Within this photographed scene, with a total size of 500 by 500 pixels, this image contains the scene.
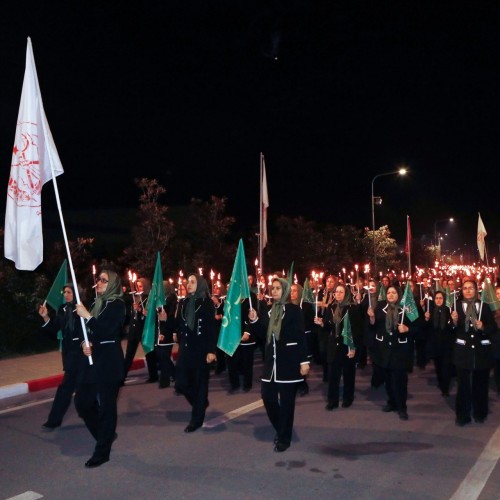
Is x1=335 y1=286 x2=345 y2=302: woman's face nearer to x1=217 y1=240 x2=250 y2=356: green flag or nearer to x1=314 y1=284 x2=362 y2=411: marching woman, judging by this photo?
x1=314 y1=284 x2=362 y2=411: marching woman

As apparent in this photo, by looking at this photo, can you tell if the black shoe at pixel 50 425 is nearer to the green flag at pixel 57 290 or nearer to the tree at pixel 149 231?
the green flag at pixel 57 290

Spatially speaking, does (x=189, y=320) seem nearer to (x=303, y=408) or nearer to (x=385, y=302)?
(x=303, y=408)

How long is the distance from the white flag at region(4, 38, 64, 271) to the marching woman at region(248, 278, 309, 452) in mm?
2761

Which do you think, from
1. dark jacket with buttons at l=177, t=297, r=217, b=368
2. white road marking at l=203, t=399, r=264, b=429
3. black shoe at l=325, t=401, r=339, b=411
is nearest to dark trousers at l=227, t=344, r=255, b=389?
white road marking at l=203, t=399, r=264, b=429

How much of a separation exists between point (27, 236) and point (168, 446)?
2.79 meters

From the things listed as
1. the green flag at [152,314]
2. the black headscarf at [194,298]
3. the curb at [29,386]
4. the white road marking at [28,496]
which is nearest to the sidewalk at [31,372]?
the curb at [29,386]

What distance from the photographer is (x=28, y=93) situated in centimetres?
683

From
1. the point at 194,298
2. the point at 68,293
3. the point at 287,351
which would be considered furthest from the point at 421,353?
the point at 68,293

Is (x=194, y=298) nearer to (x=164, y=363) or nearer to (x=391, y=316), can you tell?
(x=391, y=316)

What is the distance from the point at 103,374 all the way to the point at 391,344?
3900 mm

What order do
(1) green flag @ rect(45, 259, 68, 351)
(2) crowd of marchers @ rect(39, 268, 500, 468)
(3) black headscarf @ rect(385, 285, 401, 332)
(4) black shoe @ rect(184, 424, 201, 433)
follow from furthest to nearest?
(1) green flag @ rect(45, 259, 68, 351) → (3) black headscarf @ rect(385, 285, 401, 332) → (4) black shoe @ rect(184, 424, 201, 433) → (2) crowd of marchers @ rect(39, 268, 500, 468)

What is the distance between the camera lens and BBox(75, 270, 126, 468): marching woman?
18.8 feet

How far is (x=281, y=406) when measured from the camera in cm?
623

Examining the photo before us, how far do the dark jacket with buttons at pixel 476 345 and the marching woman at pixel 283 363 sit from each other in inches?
87.7
